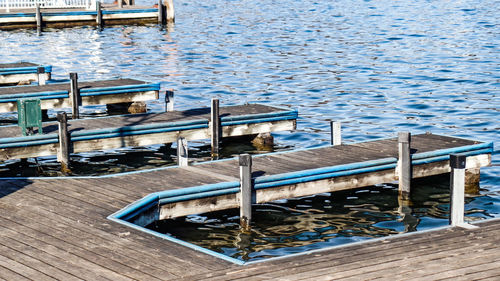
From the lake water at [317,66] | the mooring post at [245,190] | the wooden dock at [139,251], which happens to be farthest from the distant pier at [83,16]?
the mooring post at [245,190]

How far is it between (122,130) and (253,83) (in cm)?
1376

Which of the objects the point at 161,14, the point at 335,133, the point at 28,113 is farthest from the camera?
the point at 161,14

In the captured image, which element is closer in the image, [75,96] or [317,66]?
[75,96]

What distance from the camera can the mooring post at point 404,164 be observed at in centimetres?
1612

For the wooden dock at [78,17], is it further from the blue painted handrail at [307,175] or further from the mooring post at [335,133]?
the blue painted handrail at [307,175]

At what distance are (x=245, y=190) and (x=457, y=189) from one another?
391 centimetres

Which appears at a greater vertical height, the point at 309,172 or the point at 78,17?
the point at 78,17

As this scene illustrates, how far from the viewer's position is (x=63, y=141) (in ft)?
60.6

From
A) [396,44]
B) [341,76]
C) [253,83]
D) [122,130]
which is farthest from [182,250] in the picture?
[396,44]

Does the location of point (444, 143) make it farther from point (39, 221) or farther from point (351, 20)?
point (351, 20)

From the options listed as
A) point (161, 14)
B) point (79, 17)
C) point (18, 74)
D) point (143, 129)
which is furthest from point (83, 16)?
point (143, 129)

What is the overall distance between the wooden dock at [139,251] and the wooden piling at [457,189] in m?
0.32

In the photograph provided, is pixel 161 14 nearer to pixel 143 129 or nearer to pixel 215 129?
pixel 215 129

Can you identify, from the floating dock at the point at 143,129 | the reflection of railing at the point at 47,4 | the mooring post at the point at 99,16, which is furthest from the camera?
the reflection of railing at the point at 47,4
